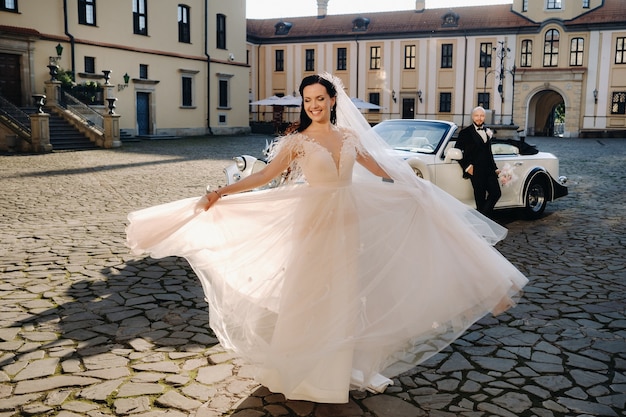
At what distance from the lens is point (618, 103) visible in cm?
4534

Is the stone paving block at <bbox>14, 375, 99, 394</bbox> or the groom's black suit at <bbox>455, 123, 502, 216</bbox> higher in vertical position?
the groom's black suit at <bbox>455, 123, 502, 216</bbox>

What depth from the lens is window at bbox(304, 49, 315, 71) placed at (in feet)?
173

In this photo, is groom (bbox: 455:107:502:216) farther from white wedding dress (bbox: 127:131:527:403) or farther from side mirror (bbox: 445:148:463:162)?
white wedding dress (bbox: 127:131:527:403)

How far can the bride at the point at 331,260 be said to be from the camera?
3463 mm

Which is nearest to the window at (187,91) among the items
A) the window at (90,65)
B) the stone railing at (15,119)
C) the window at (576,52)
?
the window at (90,65)

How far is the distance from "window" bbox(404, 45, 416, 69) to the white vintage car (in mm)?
40286

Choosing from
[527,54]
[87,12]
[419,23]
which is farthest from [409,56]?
[87,12]

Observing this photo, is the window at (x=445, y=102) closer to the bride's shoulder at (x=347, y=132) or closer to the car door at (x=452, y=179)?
the car door at (x=452, y=179)

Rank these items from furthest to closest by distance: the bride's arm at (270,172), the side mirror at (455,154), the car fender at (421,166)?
the car fender at (421,166), the side mirror at (455,154), the bride's arm at (270,172)

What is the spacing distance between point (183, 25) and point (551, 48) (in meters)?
27.9

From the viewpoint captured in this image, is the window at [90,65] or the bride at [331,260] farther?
the window at [90,65]

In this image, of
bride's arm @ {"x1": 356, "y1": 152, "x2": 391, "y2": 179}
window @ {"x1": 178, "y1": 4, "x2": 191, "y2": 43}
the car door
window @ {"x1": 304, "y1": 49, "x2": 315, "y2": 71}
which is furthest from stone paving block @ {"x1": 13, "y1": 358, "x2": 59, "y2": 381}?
window @ {"x1": 304, "y1": 49, "x2": 315, "y2": 71}

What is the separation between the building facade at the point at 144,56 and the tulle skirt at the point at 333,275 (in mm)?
26523

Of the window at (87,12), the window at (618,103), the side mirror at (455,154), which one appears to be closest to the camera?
the side mirror at (455,154)
